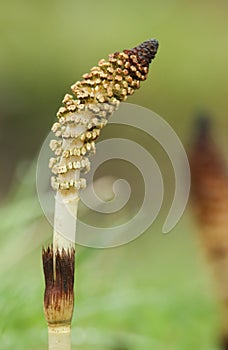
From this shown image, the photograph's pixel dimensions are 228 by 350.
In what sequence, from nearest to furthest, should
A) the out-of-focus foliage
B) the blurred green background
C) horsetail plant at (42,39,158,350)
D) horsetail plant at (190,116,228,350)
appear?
1. horsetail plant at (42,39,158,350)
2. horsetail plant at (190,116,228,350)
3. the blurred green background
4. the out-of-focus foliage

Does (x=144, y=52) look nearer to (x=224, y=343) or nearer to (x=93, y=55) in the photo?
(x=224, y=343)

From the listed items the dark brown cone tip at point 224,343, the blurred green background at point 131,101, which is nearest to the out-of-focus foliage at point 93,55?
the blurred green background at point 131,101

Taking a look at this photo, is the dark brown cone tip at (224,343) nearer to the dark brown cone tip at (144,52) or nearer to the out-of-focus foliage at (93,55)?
the dark brown cone tip at (144,52)

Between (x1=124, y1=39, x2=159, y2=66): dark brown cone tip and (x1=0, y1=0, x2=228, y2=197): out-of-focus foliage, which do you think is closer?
(x1=124, y1=39, x2=159, y2=66): dark brown cone tip

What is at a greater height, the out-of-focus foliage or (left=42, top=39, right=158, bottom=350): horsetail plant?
the out-of-focus foliage

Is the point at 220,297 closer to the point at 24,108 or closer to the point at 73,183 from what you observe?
the point at 73,183

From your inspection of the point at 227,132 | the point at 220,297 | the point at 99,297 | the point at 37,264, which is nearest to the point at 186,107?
the point at 227,132

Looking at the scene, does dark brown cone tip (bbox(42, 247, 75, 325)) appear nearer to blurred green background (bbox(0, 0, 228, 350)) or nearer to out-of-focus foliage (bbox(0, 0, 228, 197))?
blurred green background (bbox(0, 0, 228, 350))

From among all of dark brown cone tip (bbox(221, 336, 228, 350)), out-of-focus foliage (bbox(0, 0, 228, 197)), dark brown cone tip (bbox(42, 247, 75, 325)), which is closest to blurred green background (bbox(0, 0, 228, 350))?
out-of-focus foliage (bbox(0, 0, 228, 197))
